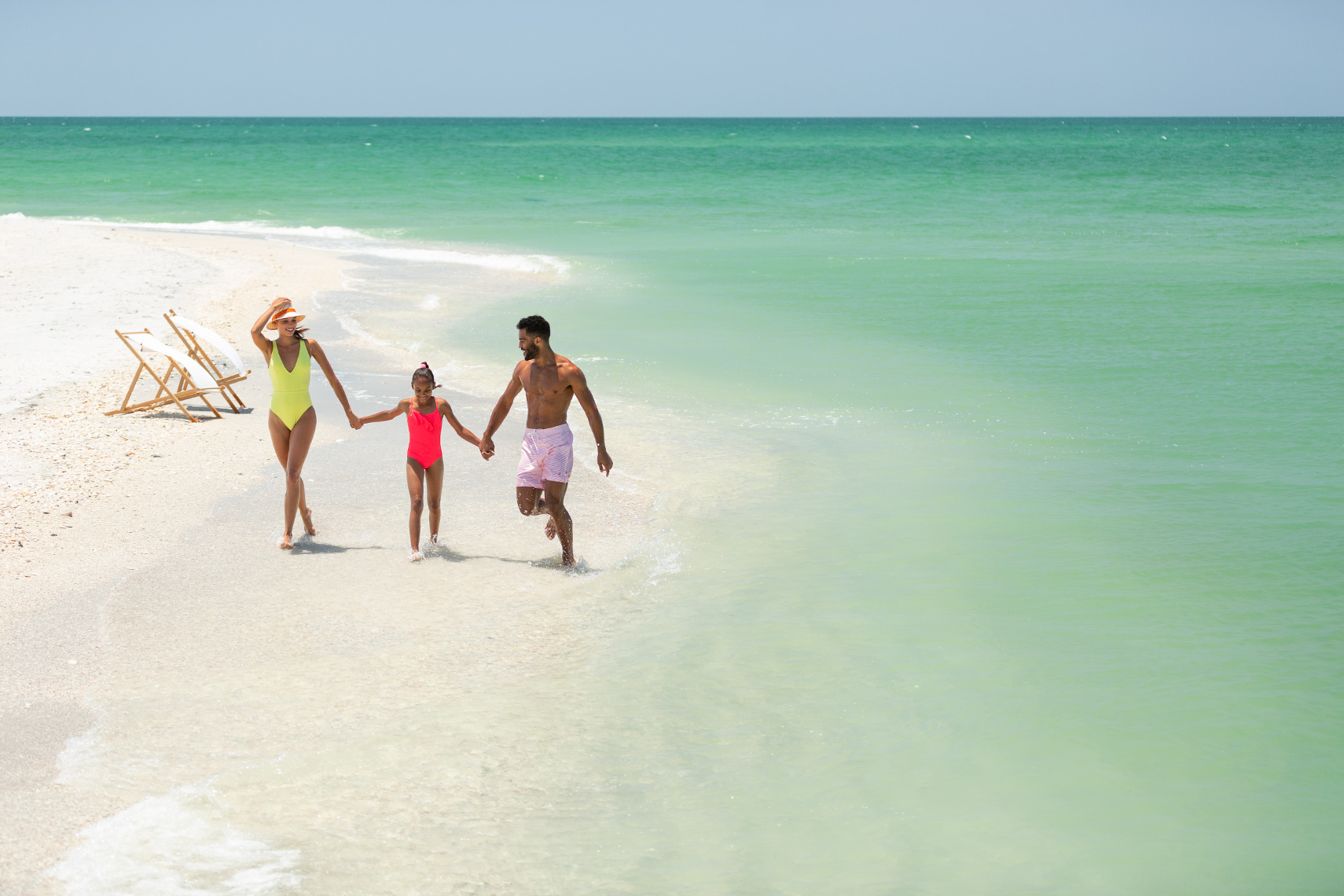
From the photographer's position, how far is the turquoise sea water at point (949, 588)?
4680 mm

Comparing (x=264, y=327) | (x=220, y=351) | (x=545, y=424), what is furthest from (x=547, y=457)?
(x=220, y=351)

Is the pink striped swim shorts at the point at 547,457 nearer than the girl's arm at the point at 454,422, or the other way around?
the pink striped swim shorts at the point at 547,457

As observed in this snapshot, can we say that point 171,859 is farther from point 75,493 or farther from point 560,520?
point 75,493

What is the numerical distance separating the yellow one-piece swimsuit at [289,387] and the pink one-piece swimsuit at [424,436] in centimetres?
69

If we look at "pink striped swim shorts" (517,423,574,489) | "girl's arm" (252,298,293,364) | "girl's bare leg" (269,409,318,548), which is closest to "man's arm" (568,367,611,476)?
"pink striped swim shorts" (517,423,574,489)

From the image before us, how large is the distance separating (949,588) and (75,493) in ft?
19.9

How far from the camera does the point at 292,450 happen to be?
7215 mm

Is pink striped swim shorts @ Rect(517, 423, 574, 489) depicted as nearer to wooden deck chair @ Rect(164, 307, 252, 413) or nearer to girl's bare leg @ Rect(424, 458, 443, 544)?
girl's bare leg @ Rect(424, 458, 443, 544)

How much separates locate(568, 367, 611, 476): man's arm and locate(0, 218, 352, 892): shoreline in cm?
283

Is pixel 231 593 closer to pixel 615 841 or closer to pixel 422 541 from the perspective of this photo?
pixel 422 541

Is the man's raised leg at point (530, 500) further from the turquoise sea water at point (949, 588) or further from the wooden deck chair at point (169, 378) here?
the wooden deck chair at point (169, 378)

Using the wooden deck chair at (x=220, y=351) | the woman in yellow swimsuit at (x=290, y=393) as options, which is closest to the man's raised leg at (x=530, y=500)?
the woman in yellow swimsuit at (x=290, y=393)

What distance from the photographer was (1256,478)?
9242 millimetres

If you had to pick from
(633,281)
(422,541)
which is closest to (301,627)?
(422,541)
